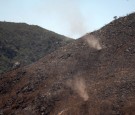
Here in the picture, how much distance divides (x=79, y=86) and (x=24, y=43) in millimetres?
37979

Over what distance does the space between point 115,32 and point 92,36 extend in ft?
9.24

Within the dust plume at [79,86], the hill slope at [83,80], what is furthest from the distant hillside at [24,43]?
the dust plume at [79,86]

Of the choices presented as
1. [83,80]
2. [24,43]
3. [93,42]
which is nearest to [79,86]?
[83,80]

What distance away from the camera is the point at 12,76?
26844mm

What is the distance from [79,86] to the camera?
21359mm

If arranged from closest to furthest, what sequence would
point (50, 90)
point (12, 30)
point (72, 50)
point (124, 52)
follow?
point (50, 90) → point (124, 52) → point (72, 50) → point (12, 30)

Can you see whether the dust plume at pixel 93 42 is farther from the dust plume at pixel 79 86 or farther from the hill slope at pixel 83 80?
the dust plume at pixel 79 86

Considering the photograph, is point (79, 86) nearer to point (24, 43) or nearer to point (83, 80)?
point (83, 80)

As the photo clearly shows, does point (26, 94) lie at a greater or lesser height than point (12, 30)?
lesser

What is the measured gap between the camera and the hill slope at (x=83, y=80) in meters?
18.3

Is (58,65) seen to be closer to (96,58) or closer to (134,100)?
(96,58)

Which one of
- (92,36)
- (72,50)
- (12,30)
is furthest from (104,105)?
(12,30)

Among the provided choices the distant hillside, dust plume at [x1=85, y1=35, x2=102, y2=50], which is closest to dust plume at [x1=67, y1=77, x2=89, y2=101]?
dust plume at [x1=85, y1=35, x2=102, y2=50]

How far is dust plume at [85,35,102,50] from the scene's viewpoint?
26797 mm
